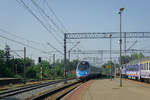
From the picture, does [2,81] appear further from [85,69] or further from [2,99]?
[2,99]

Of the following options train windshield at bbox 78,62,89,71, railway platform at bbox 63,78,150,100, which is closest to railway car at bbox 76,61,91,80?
train windshield at bbox 78,62,89,71

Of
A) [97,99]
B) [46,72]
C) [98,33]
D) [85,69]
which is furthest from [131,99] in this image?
[46,72]

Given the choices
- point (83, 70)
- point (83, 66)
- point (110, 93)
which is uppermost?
point (83, 66)

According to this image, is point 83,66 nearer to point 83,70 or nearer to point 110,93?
point 83,70

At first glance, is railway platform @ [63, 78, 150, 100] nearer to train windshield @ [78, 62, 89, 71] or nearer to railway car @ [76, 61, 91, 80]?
railway car @ [76, 61, 91, 80]

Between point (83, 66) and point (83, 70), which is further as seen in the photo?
point (83, 66)

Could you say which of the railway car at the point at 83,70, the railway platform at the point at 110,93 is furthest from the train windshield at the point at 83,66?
the railway platform at the point at 110,93

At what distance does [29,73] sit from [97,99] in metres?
46.1

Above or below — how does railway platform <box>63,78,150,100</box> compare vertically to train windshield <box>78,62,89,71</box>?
below

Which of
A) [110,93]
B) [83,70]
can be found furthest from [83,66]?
[110,93]

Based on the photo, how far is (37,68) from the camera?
218 ft

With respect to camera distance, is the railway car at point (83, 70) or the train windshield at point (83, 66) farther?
the train windshield at point (83, 66)

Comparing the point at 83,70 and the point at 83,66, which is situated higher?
the point at 83,66

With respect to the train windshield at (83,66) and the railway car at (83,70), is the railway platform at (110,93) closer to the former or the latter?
the railway car at (83,70)
